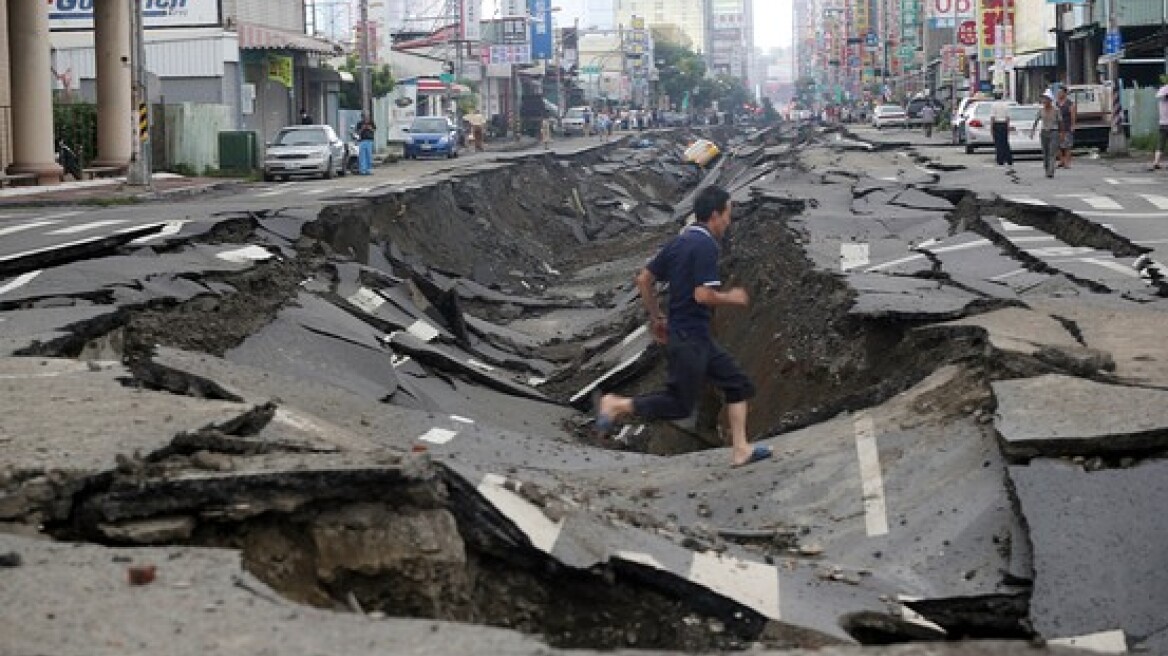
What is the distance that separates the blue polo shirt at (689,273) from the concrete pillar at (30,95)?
31519 millimetres

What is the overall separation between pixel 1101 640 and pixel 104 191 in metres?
33.9

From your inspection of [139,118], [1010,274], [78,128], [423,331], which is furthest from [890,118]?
[1010,274]

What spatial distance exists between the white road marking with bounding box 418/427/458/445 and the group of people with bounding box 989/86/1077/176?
2175cm

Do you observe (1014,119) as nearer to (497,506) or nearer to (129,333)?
(129,333)

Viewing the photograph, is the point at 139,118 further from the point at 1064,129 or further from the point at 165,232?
the point at 165,232

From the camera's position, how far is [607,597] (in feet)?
23.2

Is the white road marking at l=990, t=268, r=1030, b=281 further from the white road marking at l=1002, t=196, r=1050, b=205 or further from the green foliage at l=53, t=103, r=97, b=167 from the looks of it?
the green foliage at l=53, t=103, r=97, b=167

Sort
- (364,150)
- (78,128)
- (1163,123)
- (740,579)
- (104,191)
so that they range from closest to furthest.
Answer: (740,579) → (1163,123) → (104,191) → (78,128) → (364,150)

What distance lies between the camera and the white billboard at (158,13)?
58.0 meters

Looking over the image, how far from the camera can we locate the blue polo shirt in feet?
33.0

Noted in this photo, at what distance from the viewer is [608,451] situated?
1296cm

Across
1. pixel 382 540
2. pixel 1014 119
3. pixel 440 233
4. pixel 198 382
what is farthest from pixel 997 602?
pixel 1014 119

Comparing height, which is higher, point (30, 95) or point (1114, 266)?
point (30, 95)

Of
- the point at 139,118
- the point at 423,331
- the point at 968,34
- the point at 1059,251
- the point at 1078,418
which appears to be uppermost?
the point at 968,34
